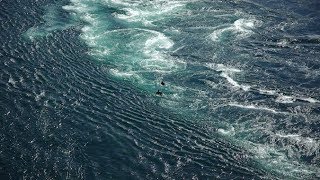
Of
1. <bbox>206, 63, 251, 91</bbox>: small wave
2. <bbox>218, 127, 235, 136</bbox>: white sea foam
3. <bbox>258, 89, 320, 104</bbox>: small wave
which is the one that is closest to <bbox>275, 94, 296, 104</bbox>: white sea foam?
<bbox>258, 89, 320, 104</bbox>: small wave

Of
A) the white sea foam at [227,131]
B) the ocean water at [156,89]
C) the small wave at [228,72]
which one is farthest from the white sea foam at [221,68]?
the white sea foam at [227,131]

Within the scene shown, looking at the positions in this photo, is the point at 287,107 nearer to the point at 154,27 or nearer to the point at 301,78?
the point at 301,78

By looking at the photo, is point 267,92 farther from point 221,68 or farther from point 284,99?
point 221,68

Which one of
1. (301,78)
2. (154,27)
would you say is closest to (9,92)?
(154,27)

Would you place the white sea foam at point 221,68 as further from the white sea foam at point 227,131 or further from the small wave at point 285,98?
the white sea foam at point 227,131

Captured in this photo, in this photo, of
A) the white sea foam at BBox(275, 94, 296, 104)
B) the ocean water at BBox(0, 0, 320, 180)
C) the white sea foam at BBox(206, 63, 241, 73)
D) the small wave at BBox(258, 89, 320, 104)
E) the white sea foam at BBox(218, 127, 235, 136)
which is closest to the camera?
the ocean water at BBox(0, 0, 320, 180)

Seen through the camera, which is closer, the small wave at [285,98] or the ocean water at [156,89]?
the ocean water at [156,89]

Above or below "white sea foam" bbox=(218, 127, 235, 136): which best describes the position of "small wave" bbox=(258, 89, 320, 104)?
above

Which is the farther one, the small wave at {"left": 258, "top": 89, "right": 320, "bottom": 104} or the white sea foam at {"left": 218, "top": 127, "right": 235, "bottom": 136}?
the small wave at {"left": 258, "top": 89, "right": 320, "bottom": 104}

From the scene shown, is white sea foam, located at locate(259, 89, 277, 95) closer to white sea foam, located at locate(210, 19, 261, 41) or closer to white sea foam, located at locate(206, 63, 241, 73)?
white sea foam, located at locate(206, 63, 241, 73)

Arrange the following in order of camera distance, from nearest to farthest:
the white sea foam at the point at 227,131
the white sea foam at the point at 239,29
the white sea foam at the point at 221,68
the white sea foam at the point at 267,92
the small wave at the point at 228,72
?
the white sea foam at the point at 227,131
the white sea foam at the point at 267,92
the small wave at the point at 228,72
the white sea foam at the point at 221,68
the white sea foam at the point at 239,29
